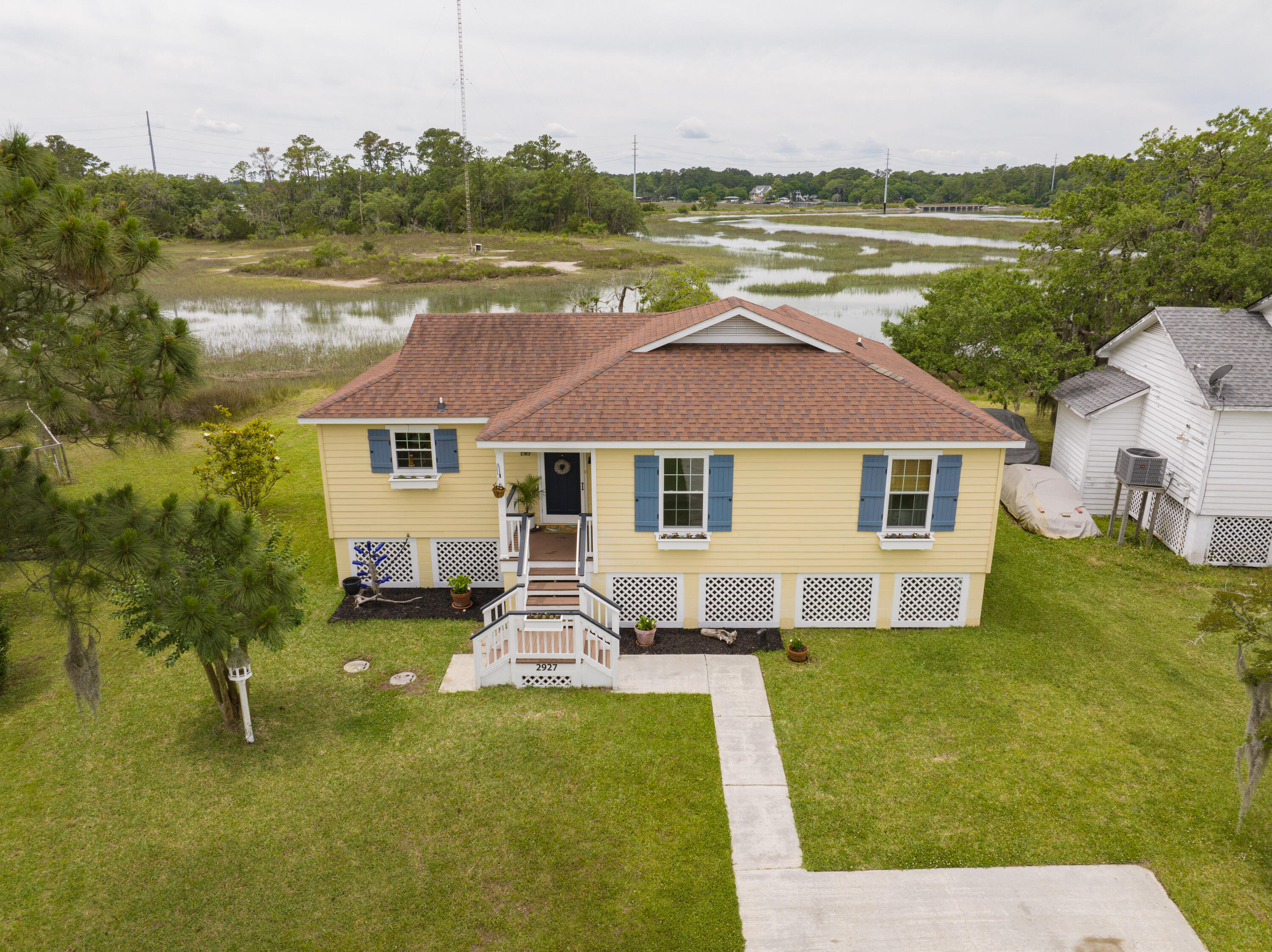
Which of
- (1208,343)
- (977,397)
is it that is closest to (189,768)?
(1208,343)

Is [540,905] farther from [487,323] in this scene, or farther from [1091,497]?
[1091,497]

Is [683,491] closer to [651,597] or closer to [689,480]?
[689,480]

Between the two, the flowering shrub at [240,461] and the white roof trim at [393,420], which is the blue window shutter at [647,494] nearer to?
the white roof trim at [393,420]

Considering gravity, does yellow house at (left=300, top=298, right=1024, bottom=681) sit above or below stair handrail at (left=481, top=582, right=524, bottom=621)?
above

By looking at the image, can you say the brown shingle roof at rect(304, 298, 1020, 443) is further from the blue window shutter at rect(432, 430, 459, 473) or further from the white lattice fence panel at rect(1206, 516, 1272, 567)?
the white lattice fence panel at rect(1206, 516, 1272, 567)

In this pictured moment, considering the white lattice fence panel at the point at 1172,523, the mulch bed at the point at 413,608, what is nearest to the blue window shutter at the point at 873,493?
the mulch bed at the point at 413,608

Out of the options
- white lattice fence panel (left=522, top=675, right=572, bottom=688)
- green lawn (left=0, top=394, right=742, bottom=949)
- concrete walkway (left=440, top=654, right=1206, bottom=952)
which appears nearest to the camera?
concrete walkway (left=440, top=654, right=1206, bottom=952)

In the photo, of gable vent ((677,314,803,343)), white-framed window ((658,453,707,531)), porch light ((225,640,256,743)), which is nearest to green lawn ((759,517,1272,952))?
white-framed window ((658,453,707,531))
